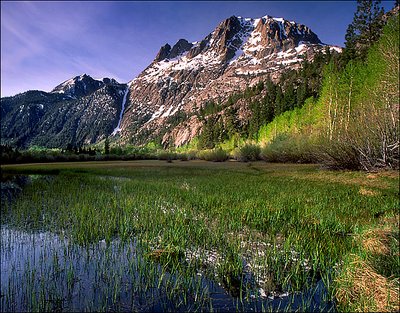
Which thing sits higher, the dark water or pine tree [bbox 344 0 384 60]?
pine tree [bbox 344 0 384 60]

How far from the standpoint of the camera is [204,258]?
7707mm

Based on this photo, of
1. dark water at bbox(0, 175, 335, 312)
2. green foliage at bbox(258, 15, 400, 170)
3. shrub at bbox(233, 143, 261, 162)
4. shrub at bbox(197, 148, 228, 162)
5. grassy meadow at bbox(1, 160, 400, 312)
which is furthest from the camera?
shrub at bbox(197, 148, 228, 162)

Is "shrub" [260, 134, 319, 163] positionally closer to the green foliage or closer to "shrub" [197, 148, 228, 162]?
the green foliage

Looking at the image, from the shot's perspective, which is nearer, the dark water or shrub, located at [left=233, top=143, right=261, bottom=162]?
the dark water

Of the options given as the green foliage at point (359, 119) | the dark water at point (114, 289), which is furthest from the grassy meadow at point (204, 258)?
the green foliage at point (359, 119)

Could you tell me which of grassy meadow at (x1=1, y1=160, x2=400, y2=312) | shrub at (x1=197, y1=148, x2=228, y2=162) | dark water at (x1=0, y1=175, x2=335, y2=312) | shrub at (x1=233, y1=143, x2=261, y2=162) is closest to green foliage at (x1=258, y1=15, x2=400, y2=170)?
shrub at (x1=233, y1=143, x2=261, y2=162)

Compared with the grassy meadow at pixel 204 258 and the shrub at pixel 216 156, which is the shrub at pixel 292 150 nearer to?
the shrub at pixel 216 156

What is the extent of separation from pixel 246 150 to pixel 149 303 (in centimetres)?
5968

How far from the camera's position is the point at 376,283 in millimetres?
5207

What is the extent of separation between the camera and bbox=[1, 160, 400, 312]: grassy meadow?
5.47m

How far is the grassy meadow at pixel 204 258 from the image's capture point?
215 inches

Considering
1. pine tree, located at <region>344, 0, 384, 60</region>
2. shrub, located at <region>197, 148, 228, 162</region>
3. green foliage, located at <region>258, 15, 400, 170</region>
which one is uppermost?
pine tree, located at <region>344, 0, 384, 60</region>

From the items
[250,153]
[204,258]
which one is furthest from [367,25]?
[204,258]

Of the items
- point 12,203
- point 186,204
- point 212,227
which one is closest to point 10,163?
point 12,203
